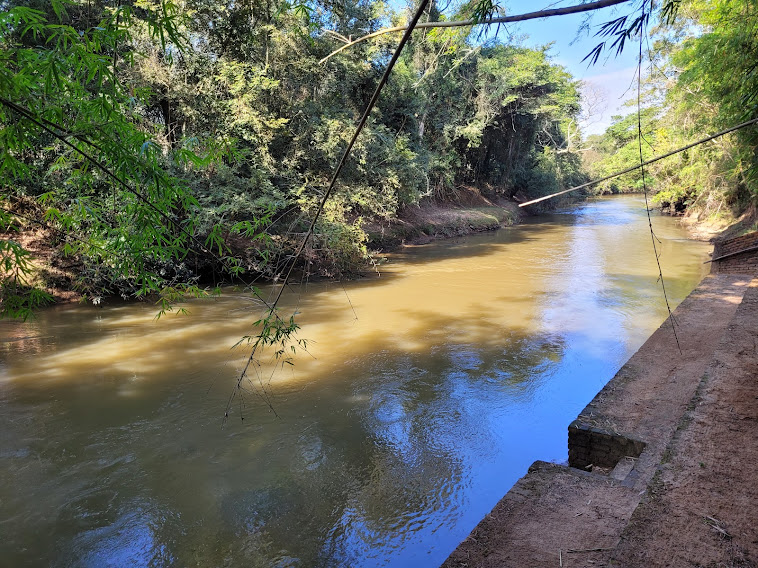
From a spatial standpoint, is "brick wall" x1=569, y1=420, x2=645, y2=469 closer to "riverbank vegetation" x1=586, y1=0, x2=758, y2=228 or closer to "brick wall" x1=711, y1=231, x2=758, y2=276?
"riverbank vegetation" x1=586, y1=0, x2=758, y2=228

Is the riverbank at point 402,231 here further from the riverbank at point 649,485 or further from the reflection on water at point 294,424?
the riverbank at point 649,485

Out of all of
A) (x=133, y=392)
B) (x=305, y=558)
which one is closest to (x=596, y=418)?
(x=305, y=558)

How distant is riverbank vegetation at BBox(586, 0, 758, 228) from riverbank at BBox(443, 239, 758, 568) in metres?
3.78

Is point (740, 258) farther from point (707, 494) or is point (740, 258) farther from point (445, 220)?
point (445, 220)

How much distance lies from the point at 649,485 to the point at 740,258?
9.57 meters

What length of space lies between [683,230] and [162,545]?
80.9ft

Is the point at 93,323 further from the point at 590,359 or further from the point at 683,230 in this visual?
the point at 683,230

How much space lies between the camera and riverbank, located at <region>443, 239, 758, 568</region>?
2.24 m

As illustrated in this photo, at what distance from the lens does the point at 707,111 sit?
15219mm

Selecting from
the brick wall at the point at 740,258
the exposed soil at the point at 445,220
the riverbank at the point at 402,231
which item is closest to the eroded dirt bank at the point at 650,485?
the riverbank at the point at 402,231

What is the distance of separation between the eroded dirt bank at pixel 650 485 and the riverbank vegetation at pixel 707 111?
385 centimetres

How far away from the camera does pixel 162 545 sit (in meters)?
3.86

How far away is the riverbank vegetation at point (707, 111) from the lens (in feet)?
28.1

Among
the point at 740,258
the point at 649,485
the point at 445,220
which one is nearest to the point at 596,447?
the point at 649,485
